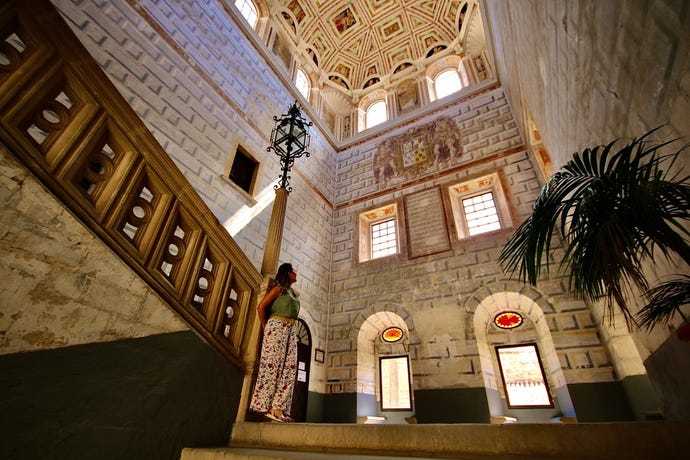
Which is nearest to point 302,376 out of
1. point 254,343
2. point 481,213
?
point 254,343

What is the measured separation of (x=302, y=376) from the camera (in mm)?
6562

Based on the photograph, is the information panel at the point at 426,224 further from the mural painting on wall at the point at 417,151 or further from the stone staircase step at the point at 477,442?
the stone staircase step at the point at 477,442

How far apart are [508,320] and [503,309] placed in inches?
9.4

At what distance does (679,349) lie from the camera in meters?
2.58

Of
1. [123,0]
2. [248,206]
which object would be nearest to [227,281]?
[248,206]

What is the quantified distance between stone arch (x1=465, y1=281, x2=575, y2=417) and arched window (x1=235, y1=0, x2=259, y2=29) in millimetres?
9686

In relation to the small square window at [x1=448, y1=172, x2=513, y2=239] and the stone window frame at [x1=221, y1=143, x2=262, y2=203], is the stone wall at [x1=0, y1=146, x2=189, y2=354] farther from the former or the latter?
the small square window at [x1=448, y1=172, x2=513, y2=239]

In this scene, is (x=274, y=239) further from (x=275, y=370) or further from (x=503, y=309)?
(x=503, y=309)

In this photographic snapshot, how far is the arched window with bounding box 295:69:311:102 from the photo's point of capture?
10.8m

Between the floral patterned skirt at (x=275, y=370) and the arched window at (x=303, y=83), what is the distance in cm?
998

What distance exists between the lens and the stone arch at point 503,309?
558 centimetres

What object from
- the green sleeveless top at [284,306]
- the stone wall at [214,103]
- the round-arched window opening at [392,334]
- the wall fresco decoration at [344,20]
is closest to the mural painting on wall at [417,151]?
the stone wall at [214,103]

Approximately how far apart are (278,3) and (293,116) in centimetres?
799

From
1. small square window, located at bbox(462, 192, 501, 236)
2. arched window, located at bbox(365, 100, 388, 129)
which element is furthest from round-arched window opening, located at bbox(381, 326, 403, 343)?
arched window, located at bbox(365, 100, 388, 129)
